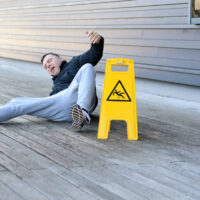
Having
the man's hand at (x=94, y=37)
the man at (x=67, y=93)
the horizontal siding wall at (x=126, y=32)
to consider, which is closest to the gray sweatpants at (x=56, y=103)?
the man at (x=67, y=93)

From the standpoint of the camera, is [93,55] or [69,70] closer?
[93,55]

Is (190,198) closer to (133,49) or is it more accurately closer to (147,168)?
(147,168)

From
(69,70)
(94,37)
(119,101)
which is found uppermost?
(94,37)

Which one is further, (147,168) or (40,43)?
(40,43)

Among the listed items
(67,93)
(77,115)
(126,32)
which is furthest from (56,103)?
(126,32)

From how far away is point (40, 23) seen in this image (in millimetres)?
8984

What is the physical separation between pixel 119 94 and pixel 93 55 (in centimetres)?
70

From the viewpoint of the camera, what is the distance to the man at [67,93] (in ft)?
12.4

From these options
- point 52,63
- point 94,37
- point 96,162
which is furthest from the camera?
point 52,63

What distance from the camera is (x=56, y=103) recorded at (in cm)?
405

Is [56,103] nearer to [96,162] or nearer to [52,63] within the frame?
[52,63]

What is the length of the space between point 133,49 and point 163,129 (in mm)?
2685

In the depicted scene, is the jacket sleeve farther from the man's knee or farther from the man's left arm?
the man's knee

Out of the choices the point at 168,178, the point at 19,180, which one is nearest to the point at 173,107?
the point at 168,178
